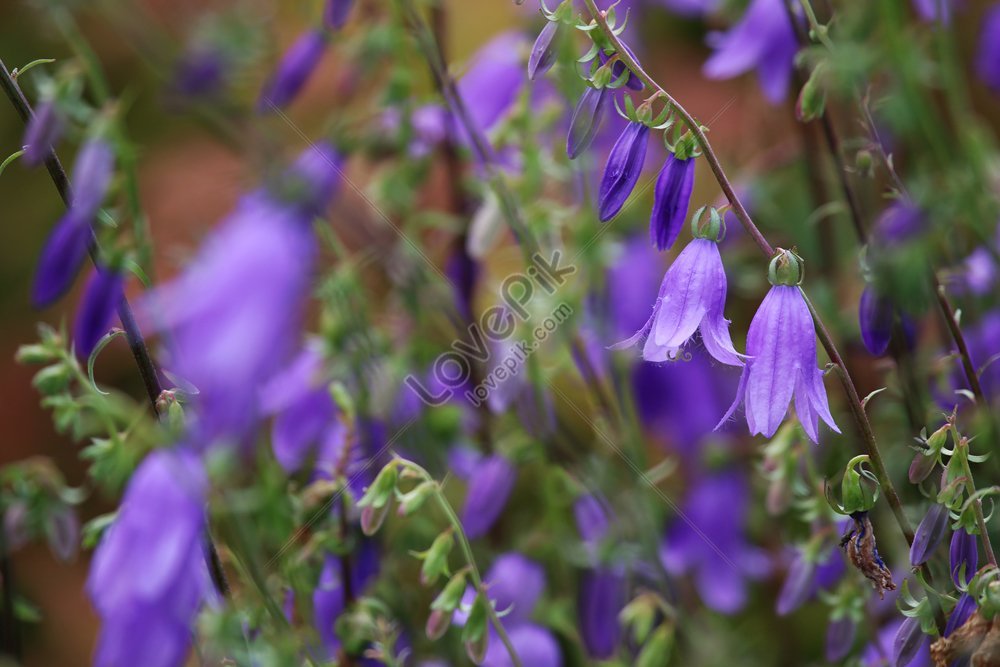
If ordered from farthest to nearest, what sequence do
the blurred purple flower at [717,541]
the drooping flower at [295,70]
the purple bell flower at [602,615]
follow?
the blurred purple flower at [717,541], the drooping flower at [295,70], the purple bell flower at [602,615]

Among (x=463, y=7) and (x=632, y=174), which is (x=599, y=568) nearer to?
(x=632, y=174)

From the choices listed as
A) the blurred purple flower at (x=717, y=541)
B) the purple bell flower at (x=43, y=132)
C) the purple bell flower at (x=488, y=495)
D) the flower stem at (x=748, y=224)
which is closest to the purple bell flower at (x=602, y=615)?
the purple bell flower at (x=488, y=495)

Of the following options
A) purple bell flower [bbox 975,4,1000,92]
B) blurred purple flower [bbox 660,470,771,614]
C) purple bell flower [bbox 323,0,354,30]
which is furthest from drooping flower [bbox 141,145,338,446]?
purple bell flower [bbox 975,4,1000,92]

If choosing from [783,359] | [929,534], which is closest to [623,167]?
[783,359]

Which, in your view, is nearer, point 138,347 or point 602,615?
point 138,347

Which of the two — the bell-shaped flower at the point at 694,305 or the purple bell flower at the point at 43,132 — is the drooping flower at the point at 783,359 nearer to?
the bell-shaped flower at the point at 694,305

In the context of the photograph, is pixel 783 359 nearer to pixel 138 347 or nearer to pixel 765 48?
pixel 138 347

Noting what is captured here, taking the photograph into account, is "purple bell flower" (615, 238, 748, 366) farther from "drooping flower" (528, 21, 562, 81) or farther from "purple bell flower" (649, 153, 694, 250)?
"drooping flower" (528, 21, 562, 81)
